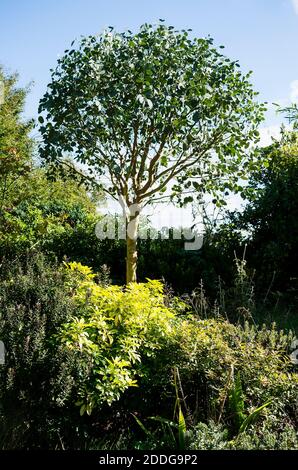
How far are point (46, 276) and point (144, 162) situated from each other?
3.62 meters

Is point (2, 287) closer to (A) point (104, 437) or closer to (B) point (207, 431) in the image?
(A) point (104, 437)

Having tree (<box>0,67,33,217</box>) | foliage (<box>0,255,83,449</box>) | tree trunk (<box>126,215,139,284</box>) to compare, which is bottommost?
foliage (<box>0,255,83,449</box>)

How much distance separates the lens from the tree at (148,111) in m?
7.82

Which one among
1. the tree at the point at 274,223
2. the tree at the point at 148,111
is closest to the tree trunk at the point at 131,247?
the tree at the point at 148,111

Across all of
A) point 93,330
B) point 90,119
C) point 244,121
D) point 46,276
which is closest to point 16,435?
point 93,330

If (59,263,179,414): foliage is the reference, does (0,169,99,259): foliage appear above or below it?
above

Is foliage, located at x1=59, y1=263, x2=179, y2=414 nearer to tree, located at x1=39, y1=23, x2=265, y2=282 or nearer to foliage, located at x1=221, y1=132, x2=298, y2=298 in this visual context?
tree, located at x1=39, y1=23, x2=265, y2=282

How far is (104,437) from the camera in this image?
454cm

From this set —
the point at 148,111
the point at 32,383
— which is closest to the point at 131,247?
the point at 148,111

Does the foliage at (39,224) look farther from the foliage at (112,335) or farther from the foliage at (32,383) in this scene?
the foliage at (32,383)

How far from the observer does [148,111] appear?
787 cm

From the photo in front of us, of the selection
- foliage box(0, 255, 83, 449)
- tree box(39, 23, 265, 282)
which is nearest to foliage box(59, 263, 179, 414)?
foliage box(0, 255, 83, 449)

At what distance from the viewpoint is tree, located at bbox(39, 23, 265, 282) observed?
25.7 ft

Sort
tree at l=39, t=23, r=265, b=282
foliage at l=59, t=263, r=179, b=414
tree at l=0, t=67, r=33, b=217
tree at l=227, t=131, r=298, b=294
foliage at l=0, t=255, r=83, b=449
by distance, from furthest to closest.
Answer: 1. tree at l=0, t=67, r=33, b=217
2. tree at l=227, t=131, r=298, b=294
3. tree at l=39, t=23, r=265, b=282
4. foliage at l=59, t=263, r=179, b=414
5. foliage at l=0, t=255, r=83, b=449
